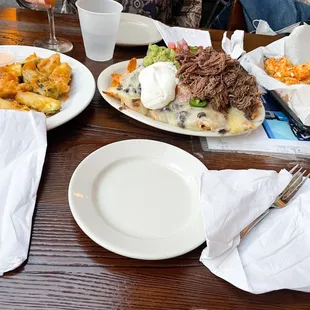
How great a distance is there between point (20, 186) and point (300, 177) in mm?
475

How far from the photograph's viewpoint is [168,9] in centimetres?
174

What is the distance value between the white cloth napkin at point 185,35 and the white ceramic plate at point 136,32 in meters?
0.03

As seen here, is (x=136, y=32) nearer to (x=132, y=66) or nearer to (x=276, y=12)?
(x=132, y=66)

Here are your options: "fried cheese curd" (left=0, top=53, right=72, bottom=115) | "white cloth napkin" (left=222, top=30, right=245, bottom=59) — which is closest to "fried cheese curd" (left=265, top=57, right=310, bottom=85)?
"white cloth napkin" (left=222, top=30, right=245, bottom=59)

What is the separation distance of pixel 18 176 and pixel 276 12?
1723 mm

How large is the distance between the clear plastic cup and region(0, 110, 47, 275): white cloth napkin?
0.40m

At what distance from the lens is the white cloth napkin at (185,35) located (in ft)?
3.98

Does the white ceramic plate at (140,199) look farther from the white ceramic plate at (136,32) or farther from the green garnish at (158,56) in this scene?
the white ceramic plate at (136,32)

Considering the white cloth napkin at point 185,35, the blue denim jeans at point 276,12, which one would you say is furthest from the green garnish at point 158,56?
the blue denim jeans at point 276,12

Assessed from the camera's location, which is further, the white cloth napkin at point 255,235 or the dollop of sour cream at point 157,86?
the dollop of sour cream at point 157,86

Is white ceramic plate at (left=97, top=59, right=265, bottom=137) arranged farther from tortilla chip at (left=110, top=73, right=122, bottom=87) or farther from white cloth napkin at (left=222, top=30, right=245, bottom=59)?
white cloth napkin at (left=222, top=30, right=245, bottom=59)

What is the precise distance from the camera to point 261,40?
1.35m

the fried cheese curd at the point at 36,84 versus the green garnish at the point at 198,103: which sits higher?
the green garnish at the point at 198,103

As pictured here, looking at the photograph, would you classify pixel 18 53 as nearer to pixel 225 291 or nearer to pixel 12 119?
pixel 12 119
